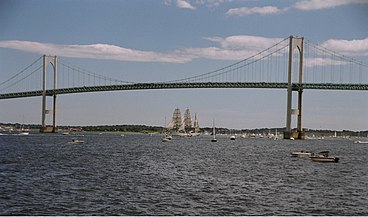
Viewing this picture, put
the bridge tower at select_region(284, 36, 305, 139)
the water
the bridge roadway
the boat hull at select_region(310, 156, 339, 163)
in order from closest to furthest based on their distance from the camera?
the water, the boat hull at select_region(310, 156, 339, 163), the bridge roadway, the bridge tower at select_region(284, 36, 305, 139)

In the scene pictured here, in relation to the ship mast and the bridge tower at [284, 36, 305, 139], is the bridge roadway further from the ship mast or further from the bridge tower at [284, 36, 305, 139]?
the ship mast

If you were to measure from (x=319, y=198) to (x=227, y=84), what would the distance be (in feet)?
269

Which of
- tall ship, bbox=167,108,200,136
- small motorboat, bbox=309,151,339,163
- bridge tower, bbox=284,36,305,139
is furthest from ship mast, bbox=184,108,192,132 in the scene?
small motorboat, bbox=309,151,339,163

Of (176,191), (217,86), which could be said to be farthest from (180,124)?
(176,191)

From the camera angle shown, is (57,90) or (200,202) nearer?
(200,202)

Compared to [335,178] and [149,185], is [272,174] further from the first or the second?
[149,185]

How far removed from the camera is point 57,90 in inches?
5089

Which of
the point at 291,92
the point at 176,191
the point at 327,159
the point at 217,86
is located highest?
the point at 217,86

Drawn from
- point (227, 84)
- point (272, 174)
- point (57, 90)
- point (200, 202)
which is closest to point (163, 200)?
point (200, 202)

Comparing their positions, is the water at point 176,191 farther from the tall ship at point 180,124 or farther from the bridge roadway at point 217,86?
the tall ship at point 180,124

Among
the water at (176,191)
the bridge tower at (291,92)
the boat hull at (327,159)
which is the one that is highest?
the bridge tower at (291,92)

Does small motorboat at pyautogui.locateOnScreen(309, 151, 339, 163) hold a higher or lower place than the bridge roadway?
lower

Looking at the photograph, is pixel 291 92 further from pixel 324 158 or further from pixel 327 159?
pixel 327 159

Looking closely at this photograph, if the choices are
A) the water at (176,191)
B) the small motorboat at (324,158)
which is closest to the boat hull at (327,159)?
the small motorboat at (324,158)
